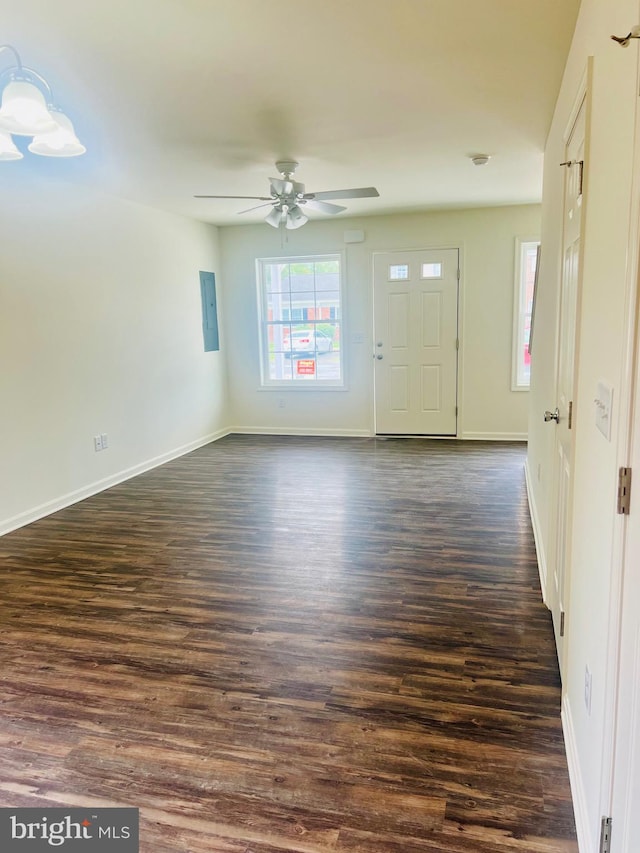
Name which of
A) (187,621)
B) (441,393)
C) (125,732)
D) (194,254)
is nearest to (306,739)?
(125,732)

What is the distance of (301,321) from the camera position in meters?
7.08

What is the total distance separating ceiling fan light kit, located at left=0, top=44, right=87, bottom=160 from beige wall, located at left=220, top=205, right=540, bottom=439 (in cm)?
435

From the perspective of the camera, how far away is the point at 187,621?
2709 mm

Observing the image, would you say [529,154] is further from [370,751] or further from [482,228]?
[370,751]

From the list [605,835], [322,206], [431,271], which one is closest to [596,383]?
[605,835]

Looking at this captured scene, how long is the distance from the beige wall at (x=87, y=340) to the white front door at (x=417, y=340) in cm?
220

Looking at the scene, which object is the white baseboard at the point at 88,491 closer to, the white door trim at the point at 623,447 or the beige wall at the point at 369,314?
the beige wall at the point at 369,314

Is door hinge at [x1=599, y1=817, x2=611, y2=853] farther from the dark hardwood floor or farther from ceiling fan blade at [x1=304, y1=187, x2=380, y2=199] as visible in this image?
ceiling fan blade at [x1=304, y1=187, x2=380, y2=199]

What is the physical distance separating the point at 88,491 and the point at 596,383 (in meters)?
4.32

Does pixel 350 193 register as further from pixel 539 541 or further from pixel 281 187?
pixel 539 541

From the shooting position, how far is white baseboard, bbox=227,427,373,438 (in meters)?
6.99

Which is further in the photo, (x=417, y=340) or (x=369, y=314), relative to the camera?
(x=369, y=314)

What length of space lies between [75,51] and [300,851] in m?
3.03

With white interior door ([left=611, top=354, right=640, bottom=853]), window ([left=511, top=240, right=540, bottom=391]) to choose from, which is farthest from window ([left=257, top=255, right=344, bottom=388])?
white interior door ([left=611, top=354, right=640, bottom=853])
